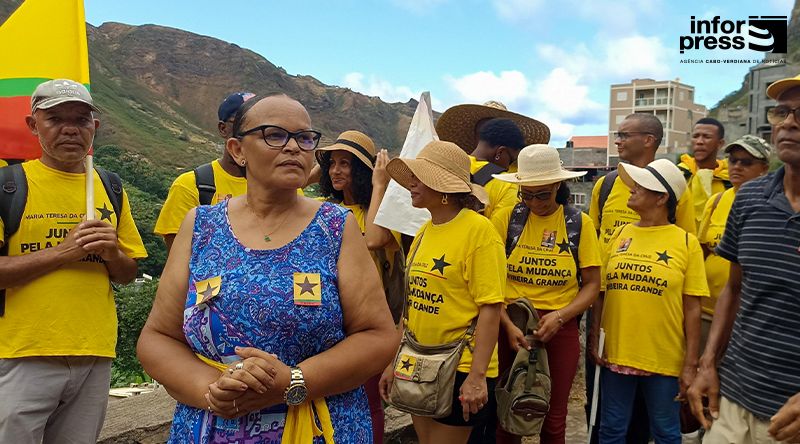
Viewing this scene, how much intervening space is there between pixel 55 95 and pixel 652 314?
344 centimetres

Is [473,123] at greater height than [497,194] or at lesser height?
greater

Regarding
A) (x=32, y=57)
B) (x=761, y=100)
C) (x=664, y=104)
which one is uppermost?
(x=664, y=104)

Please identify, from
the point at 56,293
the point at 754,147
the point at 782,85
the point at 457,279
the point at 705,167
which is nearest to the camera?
the point at 782,85

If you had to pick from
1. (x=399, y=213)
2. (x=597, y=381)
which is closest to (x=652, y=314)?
(x=597, y=381)

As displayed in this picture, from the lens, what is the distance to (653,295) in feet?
12.1

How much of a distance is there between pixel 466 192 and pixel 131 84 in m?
89.9

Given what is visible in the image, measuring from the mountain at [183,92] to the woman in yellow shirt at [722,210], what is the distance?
164ft

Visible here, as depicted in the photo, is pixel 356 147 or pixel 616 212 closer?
pixel 356 147

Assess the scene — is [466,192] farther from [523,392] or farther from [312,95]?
[312,95]

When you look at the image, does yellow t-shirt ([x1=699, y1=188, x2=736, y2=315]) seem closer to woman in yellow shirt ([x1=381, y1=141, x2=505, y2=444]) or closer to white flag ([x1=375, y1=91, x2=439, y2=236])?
woman in yellow shirt ([x1=381, y1=141, x2=505, y2=444])

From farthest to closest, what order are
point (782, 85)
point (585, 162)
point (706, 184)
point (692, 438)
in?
point (585, 162), point (706, 184), point (692, 438), point (782, 85)

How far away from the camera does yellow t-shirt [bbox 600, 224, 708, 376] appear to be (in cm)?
368

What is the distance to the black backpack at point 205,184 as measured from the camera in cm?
385

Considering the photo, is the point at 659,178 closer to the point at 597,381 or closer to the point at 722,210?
the point at 722,210
